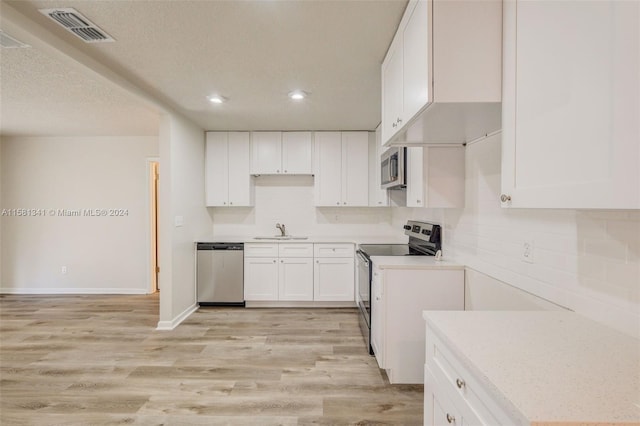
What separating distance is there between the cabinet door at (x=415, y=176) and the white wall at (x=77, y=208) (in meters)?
3.95

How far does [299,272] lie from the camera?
4141 millimetres

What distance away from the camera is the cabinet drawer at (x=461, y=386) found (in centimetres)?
84

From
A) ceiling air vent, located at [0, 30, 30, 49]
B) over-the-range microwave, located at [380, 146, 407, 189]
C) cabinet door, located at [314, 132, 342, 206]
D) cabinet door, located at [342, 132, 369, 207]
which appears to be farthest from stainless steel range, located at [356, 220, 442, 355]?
ceiling air vent, located at [0, 30, 30, 49]

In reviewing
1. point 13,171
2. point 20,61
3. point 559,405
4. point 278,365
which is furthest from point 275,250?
point 13,171

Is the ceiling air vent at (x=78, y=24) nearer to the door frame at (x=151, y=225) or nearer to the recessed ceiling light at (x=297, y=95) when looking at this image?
the recessed ceiling light at (x=297, y=95)

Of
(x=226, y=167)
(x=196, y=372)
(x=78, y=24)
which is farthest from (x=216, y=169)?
(x=196, y=372)

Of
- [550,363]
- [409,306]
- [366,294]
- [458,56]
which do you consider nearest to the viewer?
[550,363]

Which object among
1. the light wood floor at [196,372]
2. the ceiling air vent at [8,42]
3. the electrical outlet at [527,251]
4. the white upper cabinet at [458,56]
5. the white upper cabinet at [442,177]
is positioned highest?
the ceiling air vent at [8,42]

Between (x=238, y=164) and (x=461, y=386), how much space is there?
Result: 399 cm

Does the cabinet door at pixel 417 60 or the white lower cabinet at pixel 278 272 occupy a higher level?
the cabinet door at pixel 417 60

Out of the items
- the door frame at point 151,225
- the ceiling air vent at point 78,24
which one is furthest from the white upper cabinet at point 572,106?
the door frame at point 151,225

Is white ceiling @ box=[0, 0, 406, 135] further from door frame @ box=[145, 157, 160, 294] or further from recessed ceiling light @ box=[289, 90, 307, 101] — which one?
door frame @ box=[145, 157, 160, 294]

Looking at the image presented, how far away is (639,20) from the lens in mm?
710

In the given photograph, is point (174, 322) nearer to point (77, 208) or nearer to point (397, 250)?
point (397, 250)
